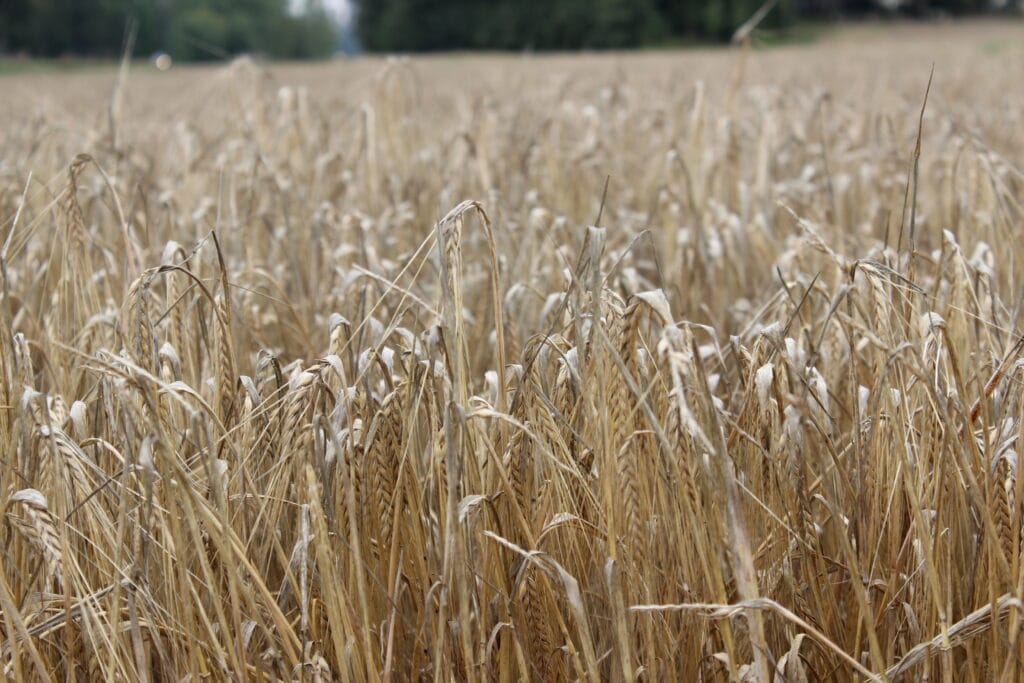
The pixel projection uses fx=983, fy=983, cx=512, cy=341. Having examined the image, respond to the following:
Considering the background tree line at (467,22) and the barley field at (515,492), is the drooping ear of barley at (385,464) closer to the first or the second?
the barley field at (515,492)

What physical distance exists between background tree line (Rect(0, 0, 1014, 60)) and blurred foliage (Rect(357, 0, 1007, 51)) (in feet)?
0.12

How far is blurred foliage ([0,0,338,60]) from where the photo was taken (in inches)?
1326

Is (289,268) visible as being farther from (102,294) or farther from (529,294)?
(529,294)

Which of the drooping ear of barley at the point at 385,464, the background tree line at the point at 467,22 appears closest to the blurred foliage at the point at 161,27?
the background tree line at the point at 467,22

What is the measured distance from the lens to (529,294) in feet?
6.02

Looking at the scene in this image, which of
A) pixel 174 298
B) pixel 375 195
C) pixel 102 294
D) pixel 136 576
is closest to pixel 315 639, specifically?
pixel 136 576

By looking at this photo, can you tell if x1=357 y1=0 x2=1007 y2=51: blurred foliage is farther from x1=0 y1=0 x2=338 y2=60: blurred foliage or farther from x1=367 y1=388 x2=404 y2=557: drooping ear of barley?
x1=367 y1=388 x2=404 y2=557: drooping ear of barley

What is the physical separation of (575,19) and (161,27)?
1792 centimetres

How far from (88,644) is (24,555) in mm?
168

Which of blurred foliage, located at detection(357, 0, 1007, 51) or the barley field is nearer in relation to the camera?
the barley field

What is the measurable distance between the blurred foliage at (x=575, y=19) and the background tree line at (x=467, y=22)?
0.12ft

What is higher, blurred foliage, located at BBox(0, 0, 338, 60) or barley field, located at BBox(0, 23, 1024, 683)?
blurred foliage, located at BBox(0, 0, 338, 60)

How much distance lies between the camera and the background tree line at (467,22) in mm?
34250

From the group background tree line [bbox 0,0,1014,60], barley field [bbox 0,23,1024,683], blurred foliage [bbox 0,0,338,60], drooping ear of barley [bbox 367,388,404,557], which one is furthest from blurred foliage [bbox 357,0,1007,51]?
drooping ear of barley [bbox 367,388,404,557]
